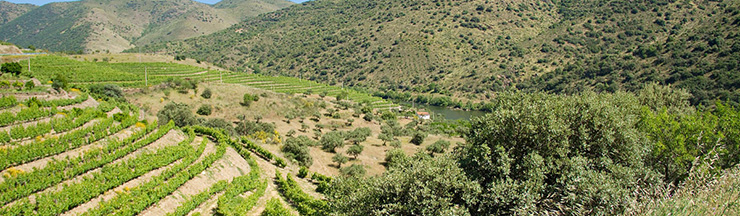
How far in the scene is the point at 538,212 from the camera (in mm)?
11766

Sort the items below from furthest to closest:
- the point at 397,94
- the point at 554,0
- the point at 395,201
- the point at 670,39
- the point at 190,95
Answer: the point at 554,0
the point at 397,94
the point at 670,39
the point at 190,95
the point at 395,201

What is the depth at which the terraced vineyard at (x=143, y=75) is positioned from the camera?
48031 millimetres

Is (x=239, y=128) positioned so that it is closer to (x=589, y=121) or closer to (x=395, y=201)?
(x=395, y=201)

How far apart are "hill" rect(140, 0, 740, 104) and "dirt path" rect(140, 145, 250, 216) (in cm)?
7128

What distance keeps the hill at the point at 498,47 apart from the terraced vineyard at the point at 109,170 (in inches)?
2922

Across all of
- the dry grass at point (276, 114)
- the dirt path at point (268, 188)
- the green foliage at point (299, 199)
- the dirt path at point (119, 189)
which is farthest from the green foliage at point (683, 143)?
the dry grass at point (276, 114)

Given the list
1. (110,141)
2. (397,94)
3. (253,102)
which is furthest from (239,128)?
(397,94)

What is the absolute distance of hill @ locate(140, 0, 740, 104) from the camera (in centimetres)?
8144

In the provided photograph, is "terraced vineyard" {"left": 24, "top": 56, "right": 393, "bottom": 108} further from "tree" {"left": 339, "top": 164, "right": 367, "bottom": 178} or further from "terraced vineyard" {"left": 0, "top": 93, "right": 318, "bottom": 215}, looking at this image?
"tree" {"left": 339, "top": 164, "right": 367, "bottom": 178}

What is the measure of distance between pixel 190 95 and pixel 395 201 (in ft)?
161

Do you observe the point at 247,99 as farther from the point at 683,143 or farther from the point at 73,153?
the point at 683,143

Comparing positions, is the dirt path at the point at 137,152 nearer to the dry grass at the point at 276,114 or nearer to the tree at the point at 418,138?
the dry grass at the point at 276,114

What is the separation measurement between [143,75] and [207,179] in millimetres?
45925

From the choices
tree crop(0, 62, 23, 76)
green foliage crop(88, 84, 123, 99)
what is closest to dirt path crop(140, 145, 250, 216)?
tree crop(0, 62, 23, 76)
